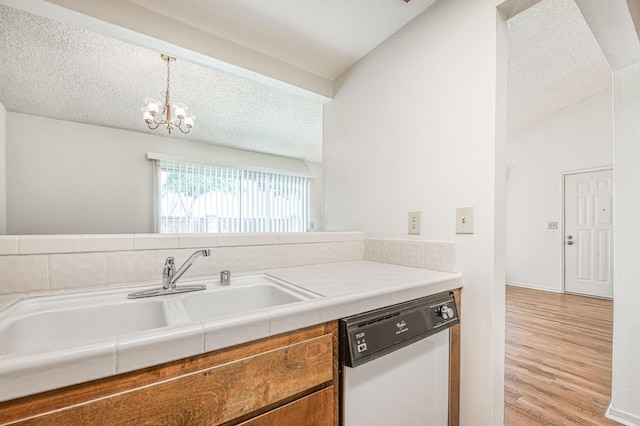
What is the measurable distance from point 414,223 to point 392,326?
676 millimetres

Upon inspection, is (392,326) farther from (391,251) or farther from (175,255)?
(175,255)

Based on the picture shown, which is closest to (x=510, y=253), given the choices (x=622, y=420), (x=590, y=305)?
(x=590, y=305)

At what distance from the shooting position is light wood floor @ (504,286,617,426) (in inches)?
60.1

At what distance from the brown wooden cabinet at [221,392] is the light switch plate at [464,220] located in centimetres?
77

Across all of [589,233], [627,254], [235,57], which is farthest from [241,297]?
[589,233]

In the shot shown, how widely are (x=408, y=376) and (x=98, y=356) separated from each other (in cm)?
92

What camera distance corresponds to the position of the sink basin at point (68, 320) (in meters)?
0.74

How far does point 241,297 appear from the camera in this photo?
3.76 feet

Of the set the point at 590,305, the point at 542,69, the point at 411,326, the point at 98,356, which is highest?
the point at 542,69

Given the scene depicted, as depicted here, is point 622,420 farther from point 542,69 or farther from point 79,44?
point 79,44

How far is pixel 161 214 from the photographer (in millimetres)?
4020

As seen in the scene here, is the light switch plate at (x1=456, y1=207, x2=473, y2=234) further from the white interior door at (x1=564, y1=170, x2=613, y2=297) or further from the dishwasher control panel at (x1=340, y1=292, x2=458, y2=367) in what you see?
the white interior door at (x1=564, y1=170, x2=613, y2=297)

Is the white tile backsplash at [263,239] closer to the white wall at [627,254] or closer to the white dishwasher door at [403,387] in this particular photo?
the white dishwasher door at [403,387]

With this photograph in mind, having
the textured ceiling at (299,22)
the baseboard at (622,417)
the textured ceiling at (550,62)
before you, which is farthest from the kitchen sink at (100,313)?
the textured ceiling at (550,62)
